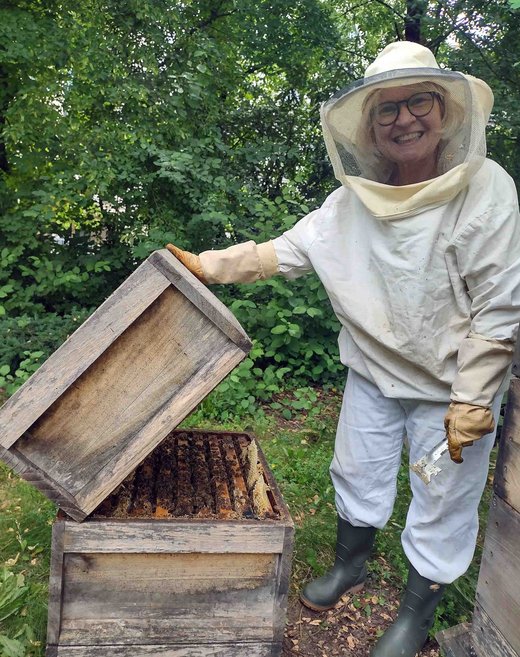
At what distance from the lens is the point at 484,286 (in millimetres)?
1621

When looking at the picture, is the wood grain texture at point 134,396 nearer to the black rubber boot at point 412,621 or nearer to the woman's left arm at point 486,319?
the woman's left arm at point 486,319

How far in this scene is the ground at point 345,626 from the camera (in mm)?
1974

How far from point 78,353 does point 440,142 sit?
1.27 m

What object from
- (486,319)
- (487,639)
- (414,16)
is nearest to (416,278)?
(486,319)

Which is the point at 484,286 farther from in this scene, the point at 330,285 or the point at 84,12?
the point at 84,12

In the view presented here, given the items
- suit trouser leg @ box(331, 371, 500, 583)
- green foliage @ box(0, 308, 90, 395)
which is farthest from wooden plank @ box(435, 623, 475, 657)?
green foliage @ box(0, 308, 90, 395)

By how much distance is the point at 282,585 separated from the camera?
1.62 meters

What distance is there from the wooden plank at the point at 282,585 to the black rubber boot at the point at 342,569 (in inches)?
20.1

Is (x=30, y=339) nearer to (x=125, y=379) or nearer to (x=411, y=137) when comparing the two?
(x=125, y=379)

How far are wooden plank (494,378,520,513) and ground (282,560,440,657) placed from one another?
857 millimetres

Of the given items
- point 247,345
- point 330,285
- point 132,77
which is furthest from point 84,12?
point 247,345

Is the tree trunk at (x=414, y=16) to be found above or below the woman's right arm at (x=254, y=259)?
above

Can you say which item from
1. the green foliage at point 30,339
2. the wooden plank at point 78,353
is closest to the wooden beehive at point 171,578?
the wooden plank at point 78,353

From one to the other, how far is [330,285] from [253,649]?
114 centimetres
